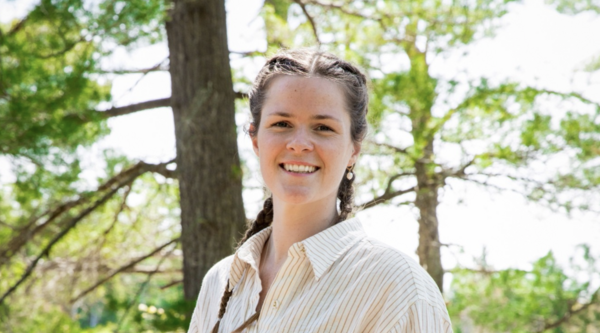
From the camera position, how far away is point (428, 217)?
17.7 ft

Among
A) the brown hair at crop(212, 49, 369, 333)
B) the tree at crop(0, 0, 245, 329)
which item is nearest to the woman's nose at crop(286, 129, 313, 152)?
the brown hair at crop(212, 49, 369, 333)

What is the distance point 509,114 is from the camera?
17.2ft

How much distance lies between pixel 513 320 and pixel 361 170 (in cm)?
306

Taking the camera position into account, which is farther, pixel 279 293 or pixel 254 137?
pixel 254 137

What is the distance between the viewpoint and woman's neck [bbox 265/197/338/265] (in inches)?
64.5

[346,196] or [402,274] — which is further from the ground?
[346,196]

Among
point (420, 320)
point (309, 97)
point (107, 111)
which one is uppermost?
point (107, 111)

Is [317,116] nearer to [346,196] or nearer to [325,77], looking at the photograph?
[325,77]

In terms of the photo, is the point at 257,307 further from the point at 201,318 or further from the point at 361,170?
the point at 361,170

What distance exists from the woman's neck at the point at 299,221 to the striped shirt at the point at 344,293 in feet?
0.18

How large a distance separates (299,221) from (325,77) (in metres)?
0.35

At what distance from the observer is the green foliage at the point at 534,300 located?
7043mm

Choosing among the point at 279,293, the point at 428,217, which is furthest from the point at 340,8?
the point at 279,293

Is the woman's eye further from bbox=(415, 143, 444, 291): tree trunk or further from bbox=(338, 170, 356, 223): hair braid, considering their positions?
bbox=(415, 143, 444, 291): tree trunk
